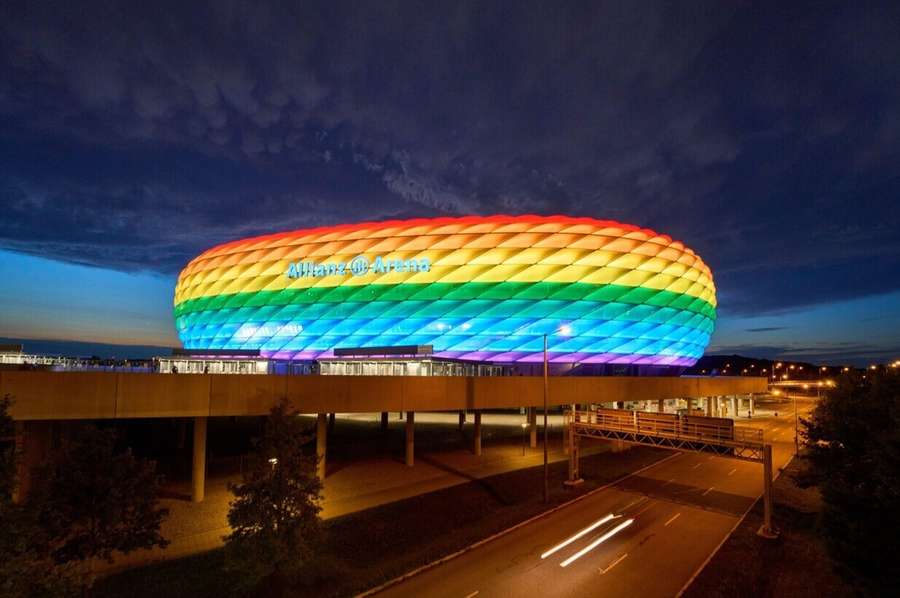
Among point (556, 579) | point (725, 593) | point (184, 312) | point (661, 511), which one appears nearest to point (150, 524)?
point (556, 579)

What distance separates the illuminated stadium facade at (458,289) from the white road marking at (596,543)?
27.8 m

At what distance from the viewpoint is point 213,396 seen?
20.8 meters

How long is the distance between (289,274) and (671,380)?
1381 inches

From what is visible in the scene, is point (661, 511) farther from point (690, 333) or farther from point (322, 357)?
point (690, 333)

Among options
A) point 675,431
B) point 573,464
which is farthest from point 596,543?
point 573,464

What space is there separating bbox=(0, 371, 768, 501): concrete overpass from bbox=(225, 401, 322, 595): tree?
4.88 meters

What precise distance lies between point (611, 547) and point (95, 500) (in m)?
15.3

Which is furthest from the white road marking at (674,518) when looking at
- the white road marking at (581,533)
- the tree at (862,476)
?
the tree at (862,476)

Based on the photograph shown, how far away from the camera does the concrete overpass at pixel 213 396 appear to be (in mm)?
17750

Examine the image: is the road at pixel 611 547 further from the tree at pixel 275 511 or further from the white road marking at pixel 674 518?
the tree at pixel 275 511

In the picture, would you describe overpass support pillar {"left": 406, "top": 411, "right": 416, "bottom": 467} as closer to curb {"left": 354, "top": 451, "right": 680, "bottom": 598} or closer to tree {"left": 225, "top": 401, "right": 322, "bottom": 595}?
curb {"left": 354, "top": 451, "right": 680, "bottom": 598}

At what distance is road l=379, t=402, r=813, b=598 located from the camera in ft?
48.6

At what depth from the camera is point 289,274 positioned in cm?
4962

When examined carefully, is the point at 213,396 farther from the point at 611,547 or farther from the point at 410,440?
the point at 611,547
